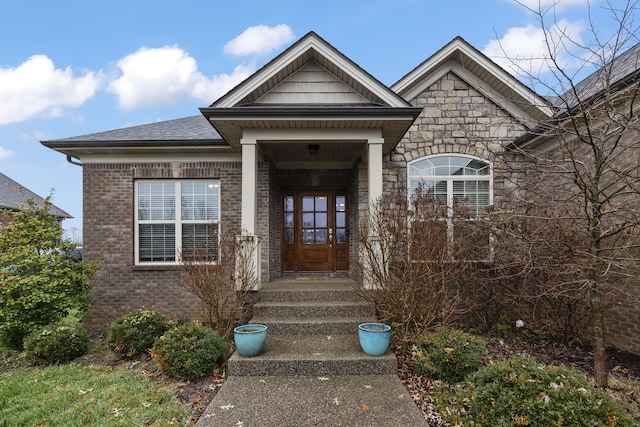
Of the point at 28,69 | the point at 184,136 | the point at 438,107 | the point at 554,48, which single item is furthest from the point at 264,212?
the point at 28,69

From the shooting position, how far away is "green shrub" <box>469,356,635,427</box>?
2.48 m

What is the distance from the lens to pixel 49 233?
6008 millimetres

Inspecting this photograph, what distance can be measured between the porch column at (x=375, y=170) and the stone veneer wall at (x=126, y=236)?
268cm

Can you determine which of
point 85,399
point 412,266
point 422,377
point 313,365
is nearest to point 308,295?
point 313,365

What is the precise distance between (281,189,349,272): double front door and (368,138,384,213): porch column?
8.96 feet

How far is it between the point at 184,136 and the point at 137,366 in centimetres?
448

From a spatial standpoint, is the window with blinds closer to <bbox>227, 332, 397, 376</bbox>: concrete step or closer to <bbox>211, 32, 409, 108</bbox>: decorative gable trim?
<bbox>211, 32, 409, 108</bbox>: decorative gable trim

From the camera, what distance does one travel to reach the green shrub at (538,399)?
8.14ft

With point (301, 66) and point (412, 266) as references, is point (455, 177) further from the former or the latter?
point (301, 66)

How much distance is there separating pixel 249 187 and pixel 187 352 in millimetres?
2742

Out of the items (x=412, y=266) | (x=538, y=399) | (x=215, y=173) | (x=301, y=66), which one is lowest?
(x=538, y=399)

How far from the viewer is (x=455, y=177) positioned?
727 cm

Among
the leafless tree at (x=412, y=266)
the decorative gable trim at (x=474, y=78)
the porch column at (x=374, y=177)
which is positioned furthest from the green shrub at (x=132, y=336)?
the decorative gable trim at (x=474, y=78)

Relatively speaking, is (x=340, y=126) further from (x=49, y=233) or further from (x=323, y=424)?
(x=49, y=233)
